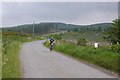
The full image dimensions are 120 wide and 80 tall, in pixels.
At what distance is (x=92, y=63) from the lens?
1997cm

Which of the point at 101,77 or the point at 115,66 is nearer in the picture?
the point at 101,77

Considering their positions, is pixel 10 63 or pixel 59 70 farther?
pixel 10 63

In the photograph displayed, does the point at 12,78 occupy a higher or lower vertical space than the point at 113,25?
lower

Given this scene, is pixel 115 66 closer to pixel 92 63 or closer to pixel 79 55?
pixel 92 63

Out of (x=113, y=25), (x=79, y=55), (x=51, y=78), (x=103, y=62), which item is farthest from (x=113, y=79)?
(x=113, y=25)

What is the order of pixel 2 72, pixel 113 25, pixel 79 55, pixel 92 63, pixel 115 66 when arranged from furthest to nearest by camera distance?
pixel 113 25 < pixel 79 55 < pixel 92 63 < pixel 115 66 < pixel 2 72

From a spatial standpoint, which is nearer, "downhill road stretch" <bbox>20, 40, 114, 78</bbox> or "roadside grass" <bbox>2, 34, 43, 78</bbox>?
"downhill road stretch" <bbox>20, 40, 114, 78</bbox>

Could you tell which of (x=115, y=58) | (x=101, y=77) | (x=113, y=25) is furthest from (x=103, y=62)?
(x=113, y=25)

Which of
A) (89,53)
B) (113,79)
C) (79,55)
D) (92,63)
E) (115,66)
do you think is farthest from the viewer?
(79,55)

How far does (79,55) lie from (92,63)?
4.60 metres

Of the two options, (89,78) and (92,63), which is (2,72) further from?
(92,63)

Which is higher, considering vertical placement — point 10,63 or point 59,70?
point 10,63

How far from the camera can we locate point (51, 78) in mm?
13453

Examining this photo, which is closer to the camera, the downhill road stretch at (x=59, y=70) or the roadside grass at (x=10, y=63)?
the downhill road stretch at (x=59, y=70)
